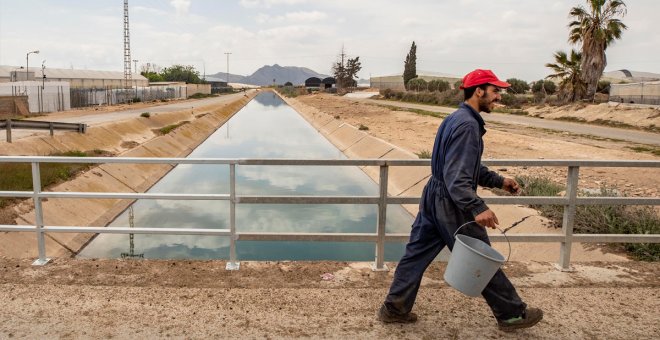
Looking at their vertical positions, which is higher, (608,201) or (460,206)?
(460,206)

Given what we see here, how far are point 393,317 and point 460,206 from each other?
1.17 m

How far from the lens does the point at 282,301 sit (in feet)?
15.9

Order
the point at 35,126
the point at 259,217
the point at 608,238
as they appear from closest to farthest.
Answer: the point at 608,238, the point at 259,217, the point at 35,126

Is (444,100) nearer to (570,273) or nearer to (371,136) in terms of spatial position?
(371,136)

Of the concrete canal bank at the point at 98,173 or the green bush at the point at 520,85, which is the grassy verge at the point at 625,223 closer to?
the concrete canal bank at the point at 98,173

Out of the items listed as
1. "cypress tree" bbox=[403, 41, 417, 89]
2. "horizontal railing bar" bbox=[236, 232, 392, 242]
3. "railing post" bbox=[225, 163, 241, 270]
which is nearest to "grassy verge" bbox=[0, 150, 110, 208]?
"railing post" bbox=[225, 163, 241, 270]

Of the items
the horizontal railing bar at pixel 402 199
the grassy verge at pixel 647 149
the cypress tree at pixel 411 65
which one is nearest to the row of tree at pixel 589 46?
the grassy verge at pixel 647 149

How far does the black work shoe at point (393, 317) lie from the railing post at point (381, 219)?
1.14m

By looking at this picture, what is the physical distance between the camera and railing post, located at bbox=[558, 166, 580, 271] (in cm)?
552

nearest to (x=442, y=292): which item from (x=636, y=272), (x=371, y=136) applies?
(x=636, y=272)

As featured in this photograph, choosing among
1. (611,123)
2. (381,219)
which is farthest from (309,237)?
(611,123)

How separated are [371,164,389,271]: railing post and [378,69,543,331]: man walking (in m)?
1.06

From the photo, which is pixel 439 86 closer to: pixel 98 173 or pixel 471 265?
pixel 98 173

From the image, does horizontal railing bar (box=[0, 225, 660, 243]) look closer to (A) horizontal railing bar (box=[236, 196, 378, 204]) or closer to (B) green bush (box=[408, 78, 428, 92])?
(A) horizontal railing bar (box=[236, 196, 378, 204])
